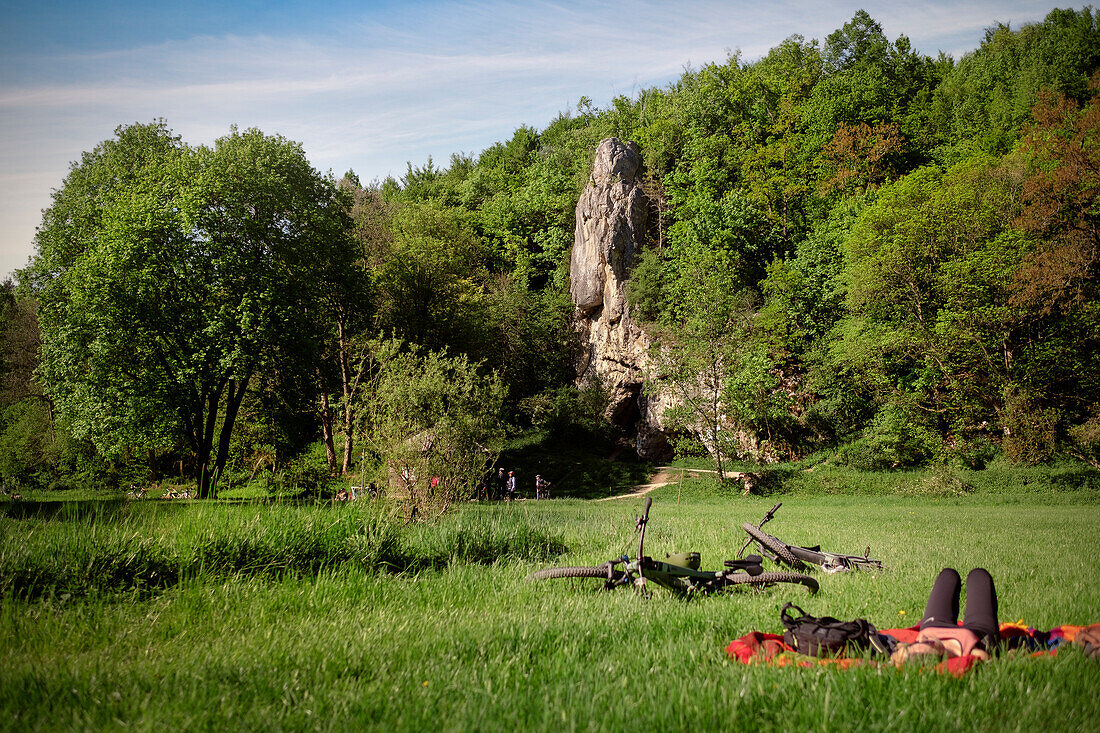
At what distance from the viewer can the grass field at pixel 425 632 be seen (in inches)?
118

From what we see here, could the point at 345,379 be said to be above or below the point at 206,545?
above

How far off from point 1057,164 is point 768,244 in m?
12.6

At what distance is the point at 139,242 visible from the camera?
21.3m

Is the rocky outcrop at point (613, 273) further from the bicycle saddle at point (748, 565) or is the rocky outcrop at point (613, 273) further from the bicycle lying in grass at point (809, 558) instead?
the bicycle saddle at point (748, 565)

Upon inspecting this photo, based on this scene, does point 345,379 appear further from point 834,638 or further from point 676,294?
point 834,638

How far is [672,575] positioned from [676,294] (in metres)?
28.1

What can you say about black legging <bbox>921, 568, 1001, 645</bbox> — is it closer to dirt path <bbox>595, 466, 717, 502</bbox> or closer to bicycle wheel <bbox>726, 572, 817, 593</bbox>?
bicycle wheel <bbox>726, 572, 817, 593</bbox>

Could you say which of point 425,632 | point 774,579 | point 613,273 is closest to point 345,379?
point 613,273

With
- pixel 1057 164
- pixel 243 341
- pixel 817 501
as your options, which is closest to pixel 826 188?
pixel 1057 164

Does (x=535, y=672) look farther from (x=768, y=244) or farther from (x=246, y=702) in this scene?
(x=768, y=244)

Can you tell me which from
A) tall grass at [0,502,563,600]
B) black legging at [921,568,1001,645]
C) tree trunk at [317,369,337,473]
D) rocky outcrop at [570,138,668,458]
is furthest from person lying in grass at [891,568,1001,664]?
rocky outcrop at [570,138,668,458]

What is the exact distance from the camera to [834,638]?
3.89m

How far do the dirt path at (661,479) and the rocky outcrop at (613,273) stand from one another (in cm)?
614

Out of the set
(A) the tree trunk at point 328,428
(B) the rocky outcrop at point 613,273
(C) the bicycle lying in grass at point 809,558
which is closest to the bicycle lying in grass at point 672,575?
(C) the bicycle lying in grass at point 809,558
